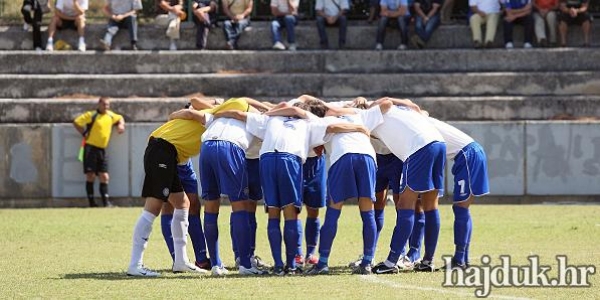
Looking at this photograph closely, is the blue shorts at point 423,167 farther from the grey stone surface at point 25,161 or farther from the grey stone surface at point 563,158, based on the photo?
the grey stone surface at point 25,161

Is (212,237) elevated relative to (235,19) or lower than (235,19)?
lower

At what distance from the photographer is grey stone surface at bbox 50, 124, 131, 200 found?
90.3 ft

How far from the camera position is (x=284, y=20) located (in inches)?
1187

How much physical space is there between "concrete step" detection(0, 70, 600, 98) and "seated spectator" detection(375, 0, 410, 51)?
1345 millimetres

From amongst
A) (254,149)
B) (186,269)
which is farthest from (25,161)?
(254,149)

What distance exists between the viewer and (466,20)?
103 ft

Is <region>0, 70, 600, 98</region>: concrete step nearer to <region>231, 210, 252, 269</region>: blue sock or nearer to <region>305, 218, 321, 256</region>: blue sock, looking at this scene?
<region>305, 218, 321, 256</region>: blue sock

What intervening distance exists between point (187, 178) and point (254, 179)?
82 cm

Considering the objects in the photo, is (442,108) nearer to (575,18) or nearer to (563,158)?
(563,158)

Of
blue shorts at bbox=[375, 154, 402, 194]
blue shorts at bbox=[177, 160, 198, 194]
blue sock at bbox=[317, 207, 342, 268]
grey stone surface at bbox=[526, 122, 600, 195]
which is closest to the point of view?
blue sock at bbox=[317, 207, 342, 268]

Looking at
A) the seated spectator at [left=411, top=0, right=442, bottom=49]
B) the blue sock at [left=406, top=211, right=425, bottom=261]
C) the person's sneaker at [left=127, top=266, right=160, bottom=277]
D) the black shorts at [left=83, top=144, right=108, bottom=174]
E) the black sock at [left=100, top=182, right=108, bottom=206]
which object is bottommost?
the black sock at [left=100, top=182, right=108, bottom=206]

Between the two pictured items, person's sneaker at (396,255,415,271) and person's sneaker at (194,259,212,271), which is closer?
person's sneaker at (396,255,415,271)

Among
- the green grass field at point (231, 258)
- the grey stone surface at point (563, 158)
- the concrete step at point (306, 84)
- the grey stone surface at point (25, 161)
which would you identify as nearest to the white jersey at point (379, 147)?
the green grass field at point (231, 258)

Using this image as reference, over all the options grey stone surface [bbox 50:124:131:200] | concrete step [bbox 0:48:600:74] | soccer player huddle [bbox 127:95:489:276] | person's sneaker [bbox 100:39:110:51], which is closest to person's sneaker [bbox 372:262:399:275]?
soccer player huddle [bbox 127:95:489:276]
